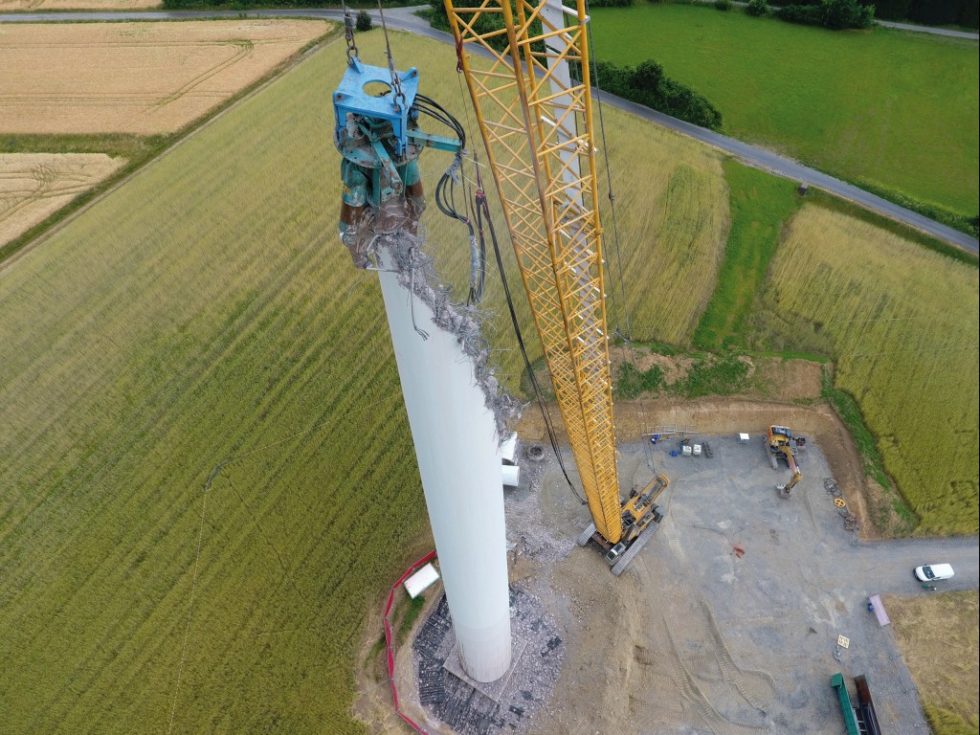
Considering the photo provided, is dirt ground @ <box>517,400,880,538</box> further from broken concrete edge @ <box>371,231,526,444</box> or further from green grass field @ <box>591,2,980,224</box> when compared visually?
green grass field @ <box>591,2,980,224</box>

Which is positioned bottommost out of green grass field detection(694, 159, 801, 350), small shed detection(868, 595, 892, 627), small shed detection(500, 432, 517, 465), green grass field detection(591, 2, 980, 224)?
small shed detection(868, 595, 892, 627)

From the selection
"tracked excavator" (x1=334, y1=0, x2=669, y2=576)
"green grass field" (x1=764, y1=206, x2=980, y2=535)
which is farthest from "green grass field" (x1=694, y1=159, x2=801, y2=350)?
"tracked excavator" (x1=334, y1=0, x2=669, y2=576)

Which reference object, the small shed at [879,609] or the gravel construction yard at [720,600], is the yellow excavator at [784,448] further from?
the small shed at [879,609]

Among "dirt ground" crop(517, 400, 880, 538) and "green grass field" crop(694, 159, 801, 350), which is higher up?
"green grass field" crop(694, 159, 801, 350)

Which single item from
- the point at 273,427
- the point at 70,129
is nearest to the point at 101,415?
the point at 273,427

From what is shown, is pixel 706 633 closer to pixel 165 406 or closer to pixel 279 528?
pixel 279 528

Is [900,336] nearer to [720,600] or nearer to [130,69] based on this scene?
[720,600]

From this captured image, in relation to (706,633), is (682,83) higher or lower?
higher
